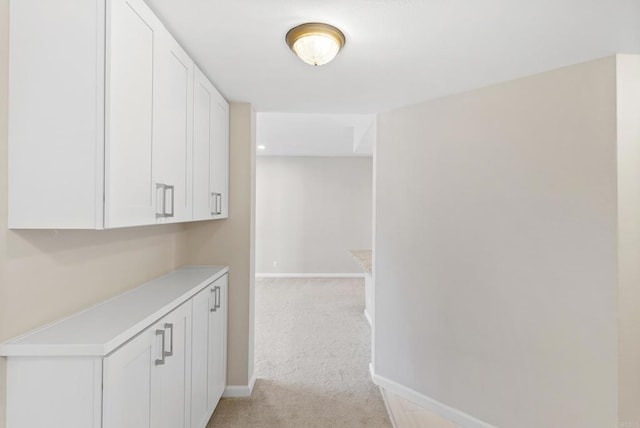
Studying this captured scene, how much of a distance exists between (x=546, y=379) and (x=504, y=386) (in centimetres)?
26

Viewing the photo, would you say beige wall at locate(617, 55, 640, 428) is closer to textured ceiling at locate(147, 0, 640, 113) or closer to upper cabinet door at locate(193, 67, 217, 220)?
textured ceiling at locate(147, 0, 640, 113)

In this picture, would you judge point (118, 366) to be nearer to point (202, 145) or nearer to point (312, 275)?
point (202, 145)

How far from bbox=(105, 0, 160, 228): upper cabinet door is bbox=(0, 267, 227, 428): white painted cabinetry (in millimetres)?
421

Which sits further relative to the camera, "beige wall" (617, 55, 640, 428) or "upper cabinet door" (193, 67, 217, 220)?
"upper cabinet door" (193, 67, 217, 220)

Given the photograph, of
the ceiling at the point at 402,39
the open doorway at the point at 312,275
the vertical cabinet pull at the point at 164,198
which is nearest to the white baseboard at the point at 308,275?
the open doorway at the point at 312,275

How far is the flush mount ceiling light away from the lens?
1.50 meters

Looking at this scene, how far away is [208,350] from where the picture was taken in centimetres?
212

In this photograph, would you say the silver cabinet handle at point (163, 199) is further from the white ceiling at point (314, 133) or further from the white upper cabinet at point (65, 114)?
the white ceiling at point (314, 133)

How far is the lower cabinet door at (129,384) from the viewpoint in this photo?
3.72 ft

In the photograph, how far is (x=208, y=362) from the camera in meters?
2.12

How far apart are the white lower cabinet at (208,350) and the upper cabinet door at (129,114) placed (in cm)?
82

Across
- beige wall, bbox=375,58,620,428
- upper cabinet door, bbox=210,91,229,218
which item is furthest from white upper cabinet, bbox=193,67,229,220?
beige wall, bbox=375,58,620,428

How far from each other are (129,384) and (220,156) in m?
1.57

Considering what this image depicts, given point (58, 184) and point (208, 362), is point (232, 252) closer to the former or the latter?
point (208, 362)
